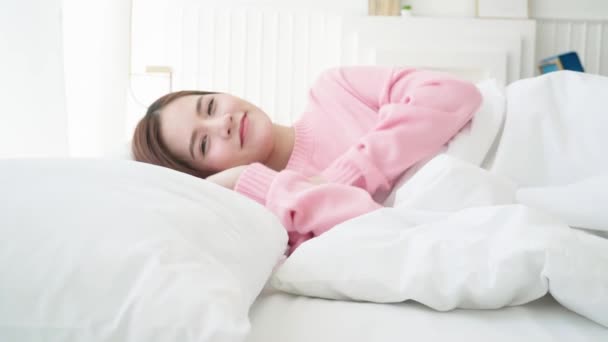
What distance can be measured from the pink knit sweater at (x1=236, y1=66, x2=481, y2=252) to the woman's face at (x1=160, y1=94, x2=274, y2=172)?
11cm

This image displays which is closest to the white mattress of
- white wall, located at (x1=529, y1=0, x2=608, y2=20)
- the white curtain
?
the white curtain

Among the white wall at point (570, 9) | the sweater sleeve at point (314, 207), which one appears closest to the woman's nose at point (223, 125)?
the sweater sleeve at point (314, 207)

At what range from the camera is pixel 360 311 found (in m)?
0.55

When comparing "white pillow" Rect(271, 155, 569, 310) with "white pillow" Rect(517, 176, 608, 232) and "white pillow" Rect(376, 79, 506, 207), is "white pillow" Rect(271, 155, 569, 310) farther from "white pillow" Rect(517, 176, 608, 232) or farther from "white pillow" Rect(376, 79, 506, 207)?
"white pillow" Rect(376, 79, 506, 207)

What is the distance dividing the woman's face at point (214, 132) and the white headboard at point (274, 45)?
1169mm

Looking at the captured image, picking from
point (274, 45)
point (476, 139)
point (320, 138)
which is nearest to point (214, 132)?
point (320, 138)

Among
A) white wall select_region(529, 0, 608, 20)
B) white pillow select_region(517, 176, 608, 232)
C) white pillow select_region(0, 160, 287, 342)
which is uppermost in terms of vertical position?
white wall select_region(529, 0, 608, 20)

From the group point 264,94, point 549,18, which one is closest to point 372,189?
point 264,94

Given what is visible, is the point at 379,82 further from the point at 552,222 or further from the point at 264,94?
the point at 264,94

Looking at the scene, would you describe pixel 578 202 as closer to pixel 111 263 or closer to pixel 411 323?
pixel 411 323

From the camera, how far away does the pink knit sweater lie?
95cm

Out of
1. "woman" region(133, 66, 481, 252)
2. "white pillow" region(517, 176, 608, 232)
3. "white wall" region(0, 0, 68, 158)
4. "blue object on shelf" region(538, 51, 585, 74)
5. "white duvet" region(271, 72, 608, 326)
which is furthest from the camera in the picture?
"blue object on shelf" region(538, 51, 585, 74)

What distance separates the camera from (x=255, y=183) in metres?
1.08

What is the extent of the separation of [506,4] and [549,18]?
0.84 feet
